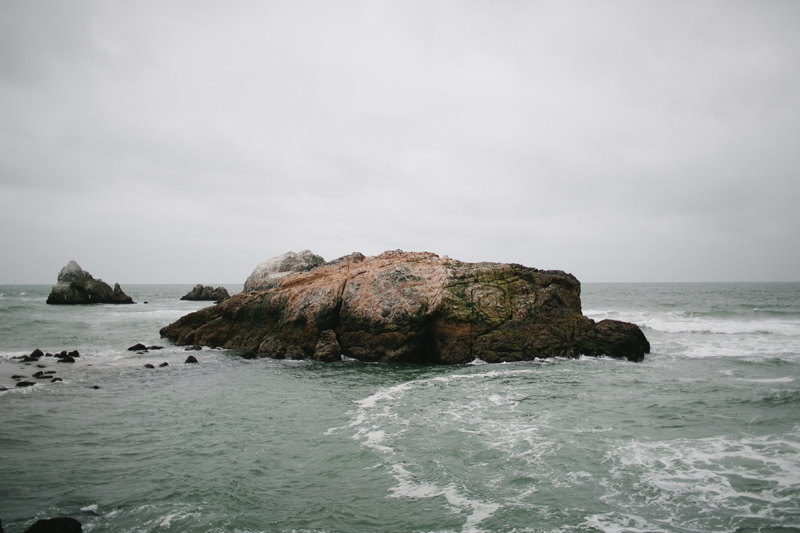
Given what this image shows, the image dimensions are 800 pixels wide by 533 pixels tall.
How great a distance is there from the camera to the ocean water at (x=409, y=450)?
6.62 meters

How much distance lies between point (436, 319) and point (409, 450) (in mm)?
12290

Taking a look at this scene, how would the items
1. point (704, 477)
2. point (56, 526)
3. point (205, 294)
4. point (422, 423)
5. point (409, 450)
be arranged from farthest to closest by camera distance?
point (205, 294), point (422, 423), point (409, 450), point (704, 477), point (56, 526)

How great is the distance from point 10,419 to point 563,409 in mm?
15086

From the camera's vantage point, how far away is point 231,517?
21.7 ft

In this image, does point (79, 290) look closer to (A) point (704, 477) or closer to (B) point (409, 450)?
(B) point (409, 450)

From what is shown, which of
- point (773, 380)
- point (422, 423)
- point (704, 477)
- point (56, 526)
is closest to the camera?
point (56, 526)

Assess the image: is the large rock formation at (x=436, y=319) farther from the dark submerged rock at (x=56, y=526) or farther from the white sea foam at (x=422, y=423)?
the dark submerged rock at (x=56, y=526)

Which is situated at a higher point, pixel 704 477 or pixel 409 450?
pixel 704 477

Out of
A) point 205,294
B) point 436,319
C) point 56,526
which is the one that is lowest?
point 56,526

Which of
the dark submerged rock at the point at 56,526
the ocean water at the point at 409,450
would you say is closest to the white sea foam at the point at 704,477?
the ocean water at the point at 409,450

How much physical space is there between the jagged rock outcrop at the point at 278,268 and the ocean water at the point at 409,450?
1425 centimetres

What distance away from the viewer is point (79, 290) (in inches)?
2499

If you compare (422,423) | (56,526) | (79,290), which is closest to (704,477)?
(422,423)

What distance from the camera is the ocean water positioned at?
6.62 m
